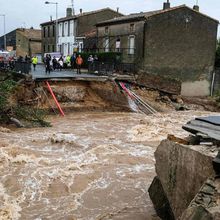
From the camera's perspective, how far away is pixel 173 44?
3416 cm

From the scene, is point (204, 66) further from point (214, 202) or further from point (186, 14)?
point (214, 202)

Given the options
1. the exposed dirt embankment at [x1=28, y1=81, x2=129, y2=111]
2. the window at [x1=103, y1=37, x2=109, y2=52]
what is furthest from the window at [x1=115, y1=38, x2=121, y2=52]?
the exposed dirt embankment at [x1=28, y1=81, x2=129, y2=111]

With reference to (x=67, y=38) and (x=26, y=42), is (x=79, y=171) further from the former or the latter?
(x=26, y=42)

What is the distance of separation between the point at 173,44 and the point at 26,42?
4053 cm

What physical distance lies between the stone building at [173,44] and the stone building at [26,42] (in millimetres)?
33923

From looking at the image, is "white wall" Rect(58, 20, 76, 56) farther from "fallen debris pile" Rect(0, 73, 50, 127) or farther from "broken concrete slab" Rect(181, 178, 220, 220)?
"broken concrete slab" Rect(181, 178, 220, 220)

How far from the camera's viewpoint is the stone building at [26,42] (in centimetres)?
6862

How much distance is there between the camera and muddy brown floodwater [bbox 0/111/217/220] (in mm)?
10078

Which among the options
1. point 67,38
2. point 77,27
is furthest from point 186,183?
point 67,38

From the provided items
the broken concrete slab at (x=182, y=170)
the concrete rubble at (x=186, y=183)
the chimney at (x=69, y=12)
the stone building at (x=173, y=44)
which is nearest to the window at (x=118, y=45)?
the stone building at (x=173, y=44)

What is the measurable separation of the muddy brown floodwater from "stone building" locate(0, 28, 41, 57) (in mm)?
49421

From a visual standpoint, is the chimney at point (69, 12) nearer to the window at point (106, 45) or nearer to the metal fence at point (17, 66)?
the window at point (106, 45)

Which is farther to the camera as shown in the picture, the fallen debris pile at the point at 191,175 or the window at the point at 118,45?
the window at the point at 118,45

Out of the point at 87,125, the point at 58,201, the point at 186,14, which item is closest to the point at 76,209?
the point at 58,201
